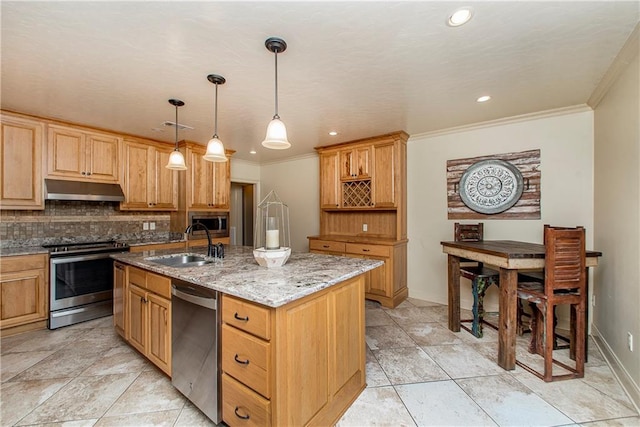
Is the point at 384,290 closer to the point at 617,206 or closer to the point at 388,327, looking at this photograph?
the point at 388,327

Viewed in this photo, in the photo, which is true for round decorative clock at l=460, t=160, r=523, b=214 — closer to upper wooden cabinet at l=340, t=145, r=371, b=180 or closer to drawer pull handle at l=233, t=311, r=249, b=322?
upper wooden cabinet at l=340, t=145, r=371, b=180

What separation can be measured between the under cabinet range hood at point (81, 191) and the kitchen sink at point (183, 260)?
5.94 ft

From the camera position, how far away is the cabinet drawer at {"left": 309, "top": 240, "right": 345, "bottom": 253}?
392cm

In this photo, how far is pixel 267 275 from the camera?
1660mm

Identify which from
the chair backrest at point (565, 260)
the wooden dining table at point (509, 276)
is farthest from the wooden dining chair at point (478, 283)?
the chair backrest at point (565, 260)

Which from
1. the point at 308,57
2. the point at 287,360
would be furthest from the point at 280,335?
the point at 308,57

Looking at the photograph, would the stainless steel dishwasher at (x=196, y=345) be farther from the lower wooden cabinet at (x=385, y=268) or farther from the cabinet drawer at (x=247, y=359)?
the lower wooden cabinet at (x=385, y=268)

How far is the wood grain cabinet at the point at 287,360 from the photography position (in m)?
1.31

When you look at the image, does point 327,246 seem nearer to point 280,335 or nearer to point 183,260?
point 183,260

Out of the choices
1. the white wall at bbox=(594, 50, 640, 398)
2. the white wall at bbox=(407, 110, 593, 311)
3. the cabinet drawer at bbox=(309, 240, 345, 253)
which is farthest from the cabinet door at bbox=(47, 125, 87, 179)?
the white wall at bbox=(594, 50, 640, 398)

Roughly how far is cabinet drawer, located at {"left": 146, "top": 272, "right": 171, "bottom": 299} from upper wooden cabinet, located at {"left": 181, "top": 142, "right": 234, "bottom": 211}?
2.25m

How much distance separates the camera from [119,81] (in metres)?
2.26

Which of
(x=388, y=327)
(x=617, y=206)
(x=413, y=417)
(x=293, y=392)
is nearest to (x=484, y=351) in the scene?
(x=388, y=327)

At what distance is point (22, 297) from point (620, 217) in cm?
557
